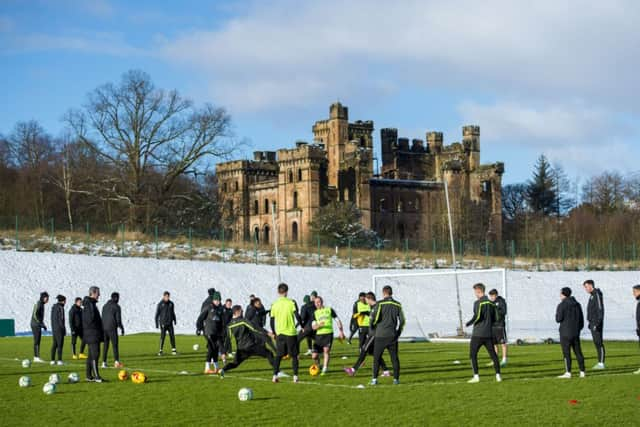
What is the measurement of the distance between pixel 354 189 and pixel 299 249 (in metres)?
47.8

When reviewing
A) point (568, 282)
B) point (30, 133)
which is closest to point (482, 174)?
point (30, 133)

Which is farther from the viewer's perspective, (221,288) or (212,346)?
(221,288)

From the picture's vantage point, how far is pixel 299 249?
65125 mm

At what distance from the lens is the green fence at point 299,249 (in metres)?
59.4

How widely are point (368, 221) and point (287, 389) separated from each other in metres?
94.2

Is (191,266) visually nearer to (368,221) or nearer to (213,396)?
(213,396)

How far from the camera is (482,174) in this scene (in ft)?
402

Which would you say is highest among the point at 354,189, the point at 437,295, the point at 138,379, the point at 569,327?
the point at 354,189

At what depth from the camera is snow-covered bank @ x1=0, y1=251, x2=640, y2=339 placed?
160ft

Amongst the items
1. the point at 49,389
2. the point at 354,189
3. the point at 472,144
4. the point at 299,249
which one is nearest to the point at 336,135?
the point at 354,189

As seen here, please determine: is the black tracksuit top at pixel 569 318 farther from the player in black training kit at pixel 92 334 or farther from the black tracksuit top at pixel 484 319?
the player in black training kit at pixel 92 334

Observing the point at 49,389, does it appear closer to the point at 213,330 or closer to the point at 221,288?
the point at 213,330

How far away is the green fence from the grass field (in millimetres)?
37670

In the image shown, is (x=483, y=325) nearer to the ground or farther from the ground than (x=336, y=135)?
nearer to the ground
